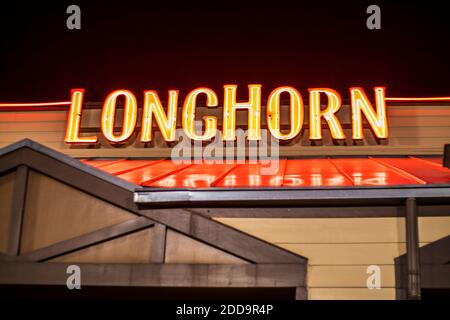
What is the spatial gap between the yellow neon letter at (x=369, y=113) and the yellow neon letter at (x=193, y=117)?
2.88 m

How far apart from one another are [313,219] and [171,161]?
450 centimetres

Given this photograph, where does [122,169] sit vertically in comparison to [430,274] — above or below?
above

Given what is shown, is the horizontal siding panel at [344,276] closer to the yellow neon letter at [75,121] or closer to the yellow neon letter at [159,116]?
the yellow neon letter at [159,116]

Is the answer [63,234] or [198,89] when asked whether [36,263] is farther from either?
[198,89]

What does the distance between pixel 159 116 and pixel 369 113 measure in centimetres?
437

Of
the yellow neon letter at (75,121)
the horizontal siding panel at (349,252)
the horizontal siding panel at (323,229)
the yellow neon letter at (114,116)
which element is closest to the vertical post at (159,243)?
the horizontal siding panel at (323,229)

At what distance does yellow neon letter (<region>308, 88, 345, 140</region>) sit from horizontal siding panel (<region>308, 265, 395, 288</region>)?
4561mm

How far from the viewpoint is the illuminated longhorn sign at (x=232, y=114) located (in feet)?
36.4

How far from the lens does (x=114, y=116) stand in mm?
11695

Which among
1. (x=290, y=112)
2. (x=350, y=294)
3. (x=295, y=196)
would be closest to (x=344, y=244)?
(x=350, y=294)

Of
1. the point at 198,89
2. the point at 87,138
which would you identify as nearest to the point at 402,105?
the point at 198,89
